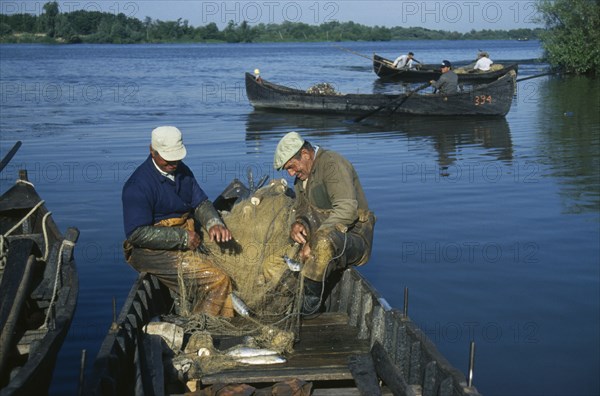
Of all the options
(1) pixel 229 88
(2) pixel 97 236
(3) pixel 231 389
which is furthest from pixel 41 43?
(3) pixel 231 389

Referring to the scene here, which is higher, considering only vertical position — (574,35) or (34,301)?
(574,35)

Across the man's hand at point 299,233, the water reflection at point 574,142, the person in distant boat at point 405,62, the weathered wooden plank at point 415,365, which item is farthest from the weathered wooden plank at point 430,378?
the person in distant boat at point 405,62

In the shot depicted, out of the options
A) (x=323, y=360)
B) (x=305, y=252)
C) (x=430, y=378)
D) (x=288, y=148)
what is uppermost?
(x=288, y=148)

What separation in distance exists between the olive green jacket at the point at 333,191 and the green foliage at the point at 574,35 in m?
39.9

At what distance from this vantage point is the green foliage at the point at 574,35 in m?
43.4

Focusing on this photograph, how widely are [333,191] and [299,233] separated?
18.7 inches

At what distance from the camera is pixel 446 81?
24219 millimetres

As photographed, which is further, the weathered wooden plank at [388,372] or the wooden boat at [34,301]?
the wooden boat at [34,301]

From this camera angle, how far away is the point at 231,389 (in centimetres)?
540

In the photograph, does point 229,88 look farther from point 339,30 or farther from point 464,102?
point 339,30

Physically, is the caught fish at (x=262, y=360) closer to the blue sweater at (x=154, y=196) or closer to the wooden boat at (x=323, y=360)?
the wooden boat at (x=323, y=360)

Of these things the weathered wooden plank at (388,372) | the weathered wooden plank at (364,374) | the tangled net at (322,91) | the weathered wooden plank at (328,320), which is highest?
the tangled net at (322,91)

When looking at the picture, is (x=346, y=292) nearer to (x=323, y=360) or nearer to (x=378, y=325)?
(x=378, y=325)

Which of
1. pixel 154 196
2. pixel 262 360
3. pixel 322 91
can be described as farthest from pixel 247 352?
pixel 322 91
